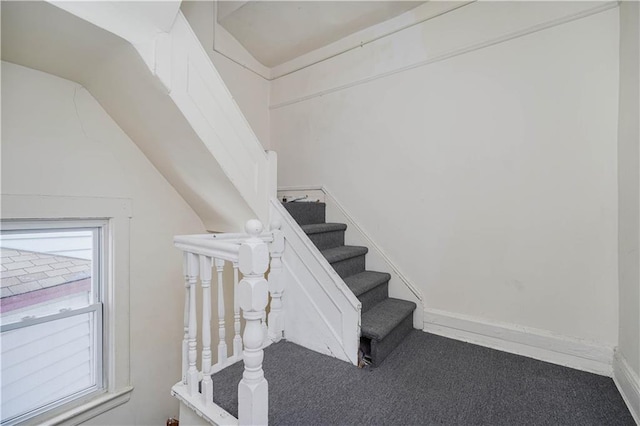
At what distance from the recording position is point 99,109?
2.11 metres

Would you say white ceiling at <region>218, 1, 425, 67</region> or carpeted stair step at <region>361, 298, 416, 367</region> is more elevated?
white ceiling at <region>218, 1, 425, 67</region>

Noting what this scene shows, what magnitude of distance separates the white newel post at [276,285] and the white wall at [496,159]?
90 centimetres

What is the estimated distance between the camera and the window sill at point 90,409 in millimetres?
1871

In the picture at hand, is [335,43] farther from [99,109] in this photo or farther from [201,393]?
[201,393]

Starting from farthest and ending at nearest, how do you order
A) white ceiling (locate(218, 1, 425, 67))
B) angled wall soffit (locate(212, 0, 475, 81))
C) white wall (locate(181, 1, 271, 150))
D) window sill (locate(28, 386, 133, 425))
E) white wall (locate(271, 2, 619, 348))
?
white wall (locate(181, 1, 271, 150)) → white ceiling (locate(218, 1, 425, 67)) → angled wall soffit (locate(212, 0, 475, 81)) → window sill (locate(28, 386, 133, 425)) → white wall (locate(271, 2, 619, 348))

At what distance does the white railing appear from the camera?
1110 millimetres

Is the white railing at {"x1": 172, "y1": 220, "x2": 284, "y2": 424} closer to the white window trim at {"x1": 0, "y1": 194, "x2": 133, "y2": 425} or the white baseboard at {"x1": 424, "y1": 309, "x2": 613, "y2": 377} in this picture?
the white window trim at {"x1": 0, "y1": 194, "x2": 133, "y2": 425}

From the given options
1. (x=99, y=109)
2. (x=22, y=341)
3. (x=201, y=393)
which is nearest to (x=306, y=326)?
(x=201, y=393)

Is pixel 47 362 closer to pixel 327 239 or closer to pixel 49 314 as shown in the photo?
pixel 49 314

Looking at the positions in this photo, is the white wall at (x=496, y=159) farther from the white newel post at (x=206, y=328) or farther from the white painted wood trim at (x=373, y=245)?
the white newel post at (x=206, y=328)

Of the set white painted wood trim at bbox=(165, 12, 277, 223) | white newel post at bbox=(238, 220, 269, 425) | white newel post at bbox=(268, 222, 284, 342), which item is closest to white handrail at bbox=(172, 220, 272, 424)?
white newel post at bbox=(238, 220, 269, 425)

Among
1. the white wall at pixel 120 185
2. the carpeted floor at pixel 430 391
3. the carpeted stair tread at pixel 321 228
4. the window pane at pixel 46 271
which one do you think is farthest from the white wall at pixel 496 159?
the window pane at pixel 46 271

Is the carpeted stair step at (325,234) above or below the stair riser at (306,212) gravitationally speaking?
below

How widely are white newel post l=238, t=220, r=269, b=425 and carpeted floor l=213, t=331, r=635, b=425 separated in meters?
0.21
